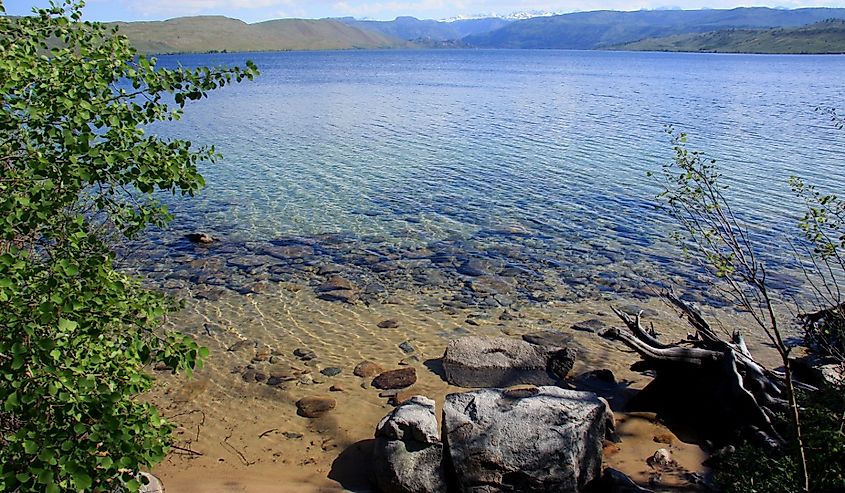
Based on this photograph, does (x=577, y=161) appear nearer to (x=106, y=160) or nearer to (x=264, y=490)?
(x=264, y=490)

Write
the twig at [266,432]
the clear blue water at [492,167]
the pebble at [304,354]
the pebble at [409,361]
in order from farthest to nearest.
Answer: the clear blue water at [492,167]
the pebble at [304,354]
the pebble at [409,361]
the twig at [266,432]

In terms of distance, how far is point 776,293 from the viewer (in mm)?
17547

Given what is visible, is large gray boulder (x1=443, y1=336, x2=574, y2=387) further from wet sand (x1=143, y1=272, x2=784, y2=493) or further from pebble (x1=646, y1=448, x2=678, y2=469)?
pebble (x1=646, y1=448, x2=678, y2=469)

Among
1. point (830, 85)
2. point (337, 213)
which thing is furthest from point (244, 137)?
point (830, 85)

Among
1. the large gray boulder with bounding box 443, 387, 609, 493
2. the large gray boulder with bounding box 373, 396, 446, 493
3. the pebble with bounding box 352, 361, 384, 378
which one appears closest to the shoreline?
the pebble with bounding box 352, 361, 384, 378

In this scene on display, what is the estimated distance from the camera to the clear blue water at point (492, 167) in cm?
2333

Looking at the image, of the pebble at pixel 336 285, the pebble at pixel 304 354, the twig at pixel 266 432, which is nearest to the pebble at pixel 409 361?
the pebble at pixel 304 354

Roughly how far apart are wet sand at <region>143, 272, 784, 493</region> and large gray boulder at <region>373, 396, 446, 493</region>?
2.24ft

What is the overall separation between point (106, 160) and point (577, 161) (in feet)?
108

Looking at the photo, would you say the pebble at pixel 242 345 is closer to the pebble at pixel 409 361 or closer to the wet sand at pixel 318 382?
the wet sand at pixel 318 382

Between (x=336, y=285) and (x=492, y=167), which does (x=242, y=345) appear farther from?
(x=492, y=167)

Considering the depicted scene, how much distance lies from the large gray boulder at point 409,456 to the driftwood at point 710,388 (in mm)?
3993

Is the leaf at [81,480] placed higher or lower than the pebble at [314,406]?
higher

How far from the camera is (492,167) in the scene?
34781 mm
